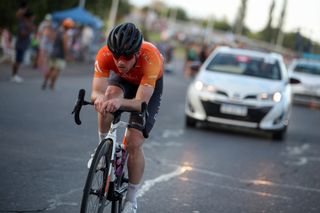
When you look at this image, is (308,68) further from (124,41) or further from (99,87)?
(124,41)

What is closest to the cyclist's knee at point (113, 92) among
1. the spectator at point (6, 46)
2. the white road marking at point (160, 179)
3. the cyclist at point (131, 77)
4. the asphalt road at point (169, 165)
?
the cyclist at point (131, 77)

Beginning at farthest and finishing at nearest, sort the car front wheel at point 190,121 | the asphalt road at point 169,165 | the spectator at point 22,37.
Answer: the spectator at point 22,37, the car front wheel at point 190,121, the asphalt road at point 169,165

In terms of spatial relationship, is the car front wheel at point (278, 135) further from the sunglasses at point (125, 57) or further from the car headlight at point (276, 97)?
the sunglasses at point (125, 57)

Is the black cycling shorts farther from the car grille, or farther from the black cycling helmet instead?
the car grille

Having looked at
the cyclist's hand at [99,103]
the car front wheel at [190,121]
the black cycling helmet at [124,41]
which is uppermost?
the black cycling helmet at [124,41]

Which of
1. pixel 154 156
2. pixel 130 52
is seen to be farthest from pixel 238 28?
pixel 130 52

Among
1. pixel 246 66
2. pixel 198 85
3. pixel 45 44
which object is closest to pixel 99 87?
pixel 198 85

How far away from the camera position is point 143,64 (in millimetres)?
5492

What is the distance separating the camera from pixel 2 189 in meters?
6.41

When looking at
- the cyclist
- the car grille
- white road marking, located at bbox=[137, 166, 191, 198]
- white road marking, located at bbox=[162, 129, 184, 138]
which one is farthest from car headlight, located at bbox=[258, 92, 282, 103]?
the cyclist

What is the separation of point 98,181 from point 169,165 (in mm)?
4195

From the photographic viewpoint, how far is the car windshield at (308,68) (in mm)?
26188

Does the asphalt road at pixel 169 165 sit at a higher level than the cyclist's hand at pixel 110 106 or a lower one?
lower

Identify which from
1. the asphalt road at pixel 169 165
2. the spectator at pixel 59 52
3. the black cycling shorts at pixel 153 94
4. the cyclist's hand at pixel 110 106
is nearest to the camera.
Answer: the cyclist's hand at pixel 110 106
